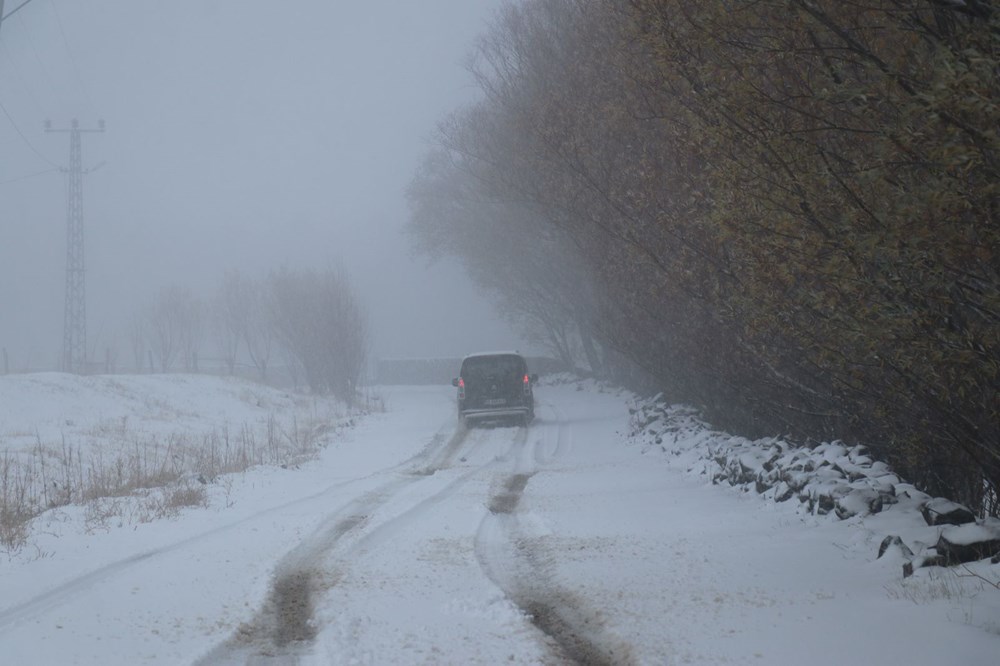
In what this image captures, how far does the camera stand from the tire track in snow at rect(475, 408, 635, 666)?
499cm

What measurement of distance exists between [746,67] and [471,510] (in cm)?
Answer: 611

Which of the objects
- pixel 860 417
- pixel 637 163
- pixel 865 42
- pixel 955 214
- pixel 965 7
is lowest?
pixel 860 417

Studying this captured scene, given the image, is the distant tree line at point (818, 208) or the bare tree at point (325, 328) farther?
the bare tree at point (325, 328)

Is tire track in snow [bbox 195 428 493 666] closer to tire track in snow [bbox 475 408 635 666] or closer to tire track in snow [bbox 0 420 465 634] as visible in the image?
tire track in snow [bbox 0 420 465 634]

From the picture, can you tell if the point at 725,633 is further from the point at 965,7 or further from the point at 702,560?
the point at 965,7

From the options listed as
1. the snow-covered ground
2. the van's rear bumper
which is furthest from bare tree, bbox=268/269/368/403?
the snow-covered ground

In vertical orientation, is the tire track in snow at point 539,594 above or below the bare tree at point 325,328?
below

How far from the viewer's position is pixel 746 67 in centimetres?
598

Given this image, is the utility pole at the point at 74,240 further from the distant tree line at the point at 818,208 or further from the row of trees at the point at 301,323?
the distant tree line at the point at 818,208

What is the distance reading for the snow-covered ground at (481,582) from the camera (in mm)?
4949

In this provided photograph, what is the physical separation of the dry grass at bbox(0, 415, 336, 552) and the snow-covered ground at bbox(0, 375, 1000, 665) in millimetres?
257

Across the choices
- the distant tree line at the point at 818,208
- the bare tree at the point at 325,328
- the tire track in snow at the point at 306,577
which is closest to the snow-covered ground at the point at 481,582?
the tire track in snow at the point at 306,577

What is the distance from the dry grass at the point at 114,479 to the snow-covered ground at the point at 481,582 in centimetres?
26

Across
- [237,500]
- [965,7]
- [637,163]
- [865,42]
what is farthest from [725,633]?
[637,163]
